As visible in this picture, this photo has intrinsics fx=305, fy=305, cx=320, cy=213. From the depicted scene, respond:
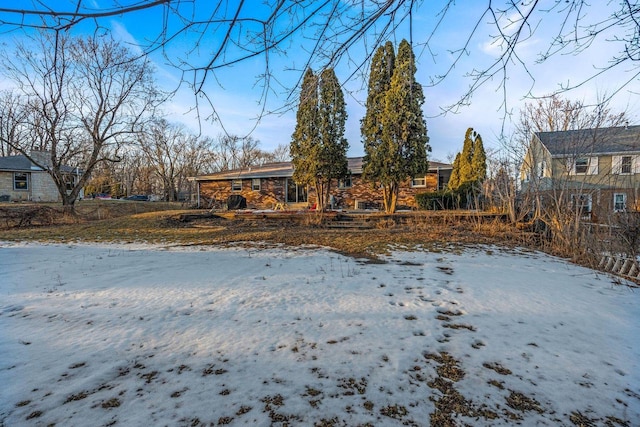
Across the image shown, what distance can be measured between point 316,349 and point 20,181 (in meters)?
31.2

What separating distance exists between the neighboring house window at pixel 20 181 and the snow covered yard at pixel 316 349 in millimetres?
26189

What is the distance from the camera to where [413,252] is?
6.77 metres

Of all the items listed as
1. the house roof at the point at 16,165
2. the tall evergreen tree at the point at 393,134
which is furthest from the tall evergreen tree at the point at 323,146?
the house roof at the point at 16,165

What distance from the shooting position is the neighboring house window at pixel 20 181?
75.9 feet

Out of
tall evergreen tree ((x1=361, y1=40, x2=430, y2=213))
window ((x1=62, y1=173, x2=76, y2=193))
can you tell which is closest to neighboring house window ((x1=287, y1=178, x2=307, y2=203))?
tall evergreen tree ((x1=361, y1=40, x2=430, y2=213))

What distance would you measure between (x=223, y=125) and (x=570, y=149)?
9.11 m

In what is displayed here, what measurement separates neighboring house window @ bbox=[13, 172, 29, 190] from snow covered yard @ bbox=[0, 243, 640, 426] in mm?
26189

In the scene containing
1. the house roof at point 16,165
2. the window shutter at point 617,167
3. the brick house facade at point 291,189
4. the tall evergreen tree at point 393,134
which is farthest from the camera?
the house roof at point 16,165

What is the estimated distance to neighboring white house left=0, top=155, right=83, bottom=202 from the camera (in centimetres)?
2259

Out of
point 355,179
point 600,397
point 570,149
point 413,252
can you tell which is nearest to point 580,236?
point 570,149

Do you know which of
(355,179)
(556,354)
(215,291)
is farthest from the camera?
(355,179)

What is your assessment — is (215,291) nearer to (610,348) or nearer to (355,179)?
(610,348)

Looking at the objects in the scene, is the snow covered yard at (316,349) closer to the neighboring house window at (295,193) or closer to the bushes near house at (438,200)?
the bushes near house at (438,200)

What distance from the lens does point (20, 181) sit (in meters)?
23.4
